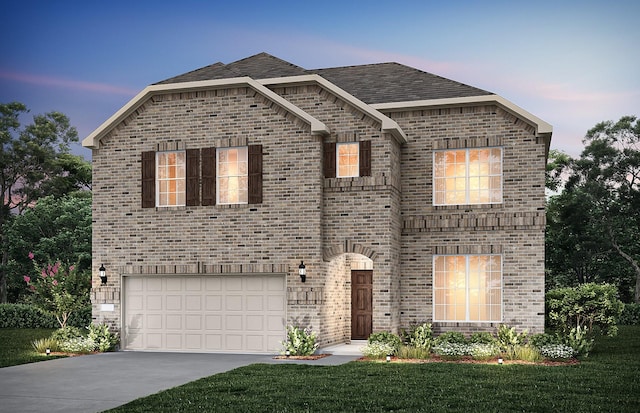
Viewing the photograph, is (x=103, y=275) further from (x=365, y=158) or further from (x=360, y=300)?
(x=365, y=158)

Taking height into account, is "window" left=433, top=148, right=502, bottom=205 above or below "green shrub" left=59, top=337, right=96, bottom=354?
above

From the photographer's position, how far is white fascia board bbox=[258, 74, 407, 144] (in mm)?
20281

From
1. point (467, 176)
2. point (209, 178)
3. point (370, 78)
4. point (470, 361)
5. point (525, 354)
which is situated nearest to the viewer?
point (525, 354)

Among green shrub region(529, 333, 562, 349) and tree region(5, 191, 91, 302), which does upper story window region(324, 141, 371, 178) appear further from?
tree region(5, 191, 91, 302)

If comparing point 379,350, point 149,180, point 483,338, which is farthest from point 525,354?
point 149,180

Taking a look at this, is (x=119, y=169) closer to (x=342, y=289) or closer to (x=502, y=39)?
(x=342, y=289)

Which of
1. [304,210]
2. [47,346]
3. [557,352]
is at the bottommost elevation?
[47,346]

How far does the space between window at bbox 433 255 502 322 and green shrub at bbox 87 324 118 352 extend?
922cm

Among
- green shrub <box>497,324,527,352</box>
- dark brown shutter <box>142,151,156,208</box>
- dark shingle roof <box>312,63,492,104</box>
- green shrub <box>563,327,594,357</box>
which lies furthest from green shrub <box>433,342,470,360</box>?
dark brown shutter <box>142,151,156,208</box>

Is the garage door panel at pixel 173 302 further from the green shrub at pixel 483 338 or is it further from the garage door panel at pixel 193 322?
the green shrub at pixel 483 338

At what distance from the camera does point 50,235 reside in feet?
135

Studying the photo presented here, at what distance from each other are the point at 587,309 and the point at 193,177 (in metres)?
11.4

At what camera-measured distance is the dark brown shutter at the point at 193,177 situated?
70.0ft

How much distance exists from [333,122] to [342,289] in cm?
510
